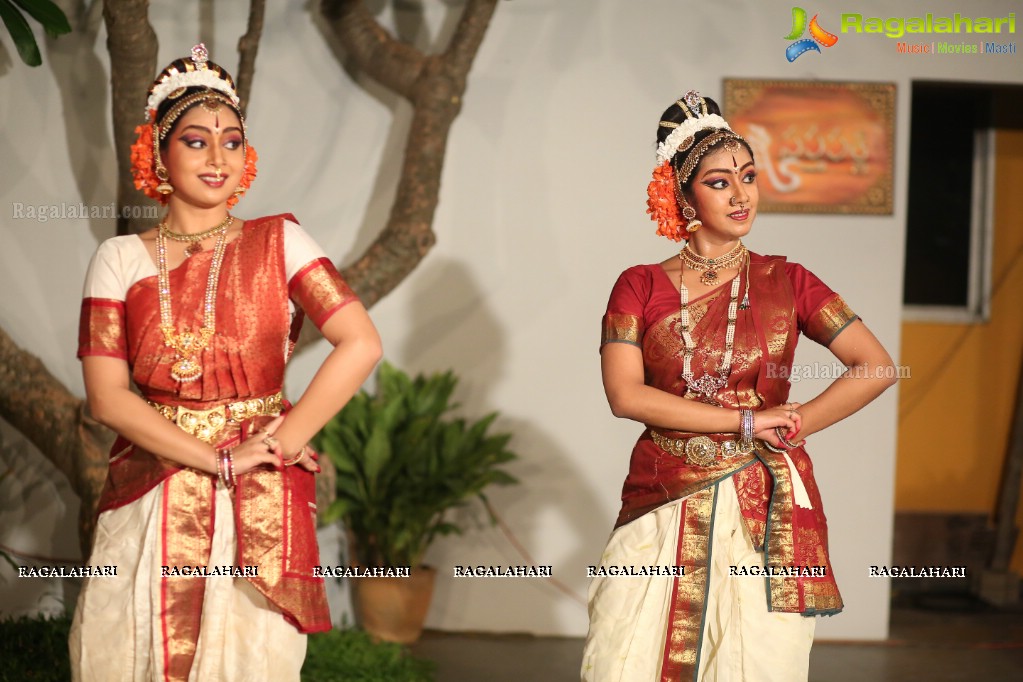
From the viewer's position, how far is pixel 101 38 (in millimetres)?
4410

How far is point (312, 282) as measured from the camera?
2.30 meters

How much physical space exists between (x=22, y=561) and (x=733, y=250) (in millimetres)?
3298

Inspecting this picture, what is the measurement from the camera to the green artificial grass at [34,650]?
3604mm

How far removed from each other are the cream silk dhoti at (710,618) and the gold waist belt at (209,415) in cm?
92

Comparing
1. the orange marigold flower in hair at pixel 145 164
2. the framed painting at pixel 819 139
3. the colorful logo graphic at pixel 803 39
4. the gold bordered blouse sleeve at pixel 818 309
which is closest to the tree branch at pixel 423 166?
the framed painting at pixel 819 139

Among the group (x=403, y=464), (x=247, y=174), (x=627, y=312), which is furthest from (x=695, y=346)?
(x=403, y=464)

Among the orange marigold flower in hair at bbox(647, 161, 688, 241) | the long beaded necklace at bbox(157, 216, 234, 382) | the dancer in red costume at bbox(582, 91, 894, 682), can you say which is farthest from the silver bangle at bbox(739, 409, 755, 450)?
the long beaded necklace at bbox(157, 216, 234, 382)

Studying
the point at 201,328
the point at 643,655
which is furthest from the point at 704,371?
the point at 201,328

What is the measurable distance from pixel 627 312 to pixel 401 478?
1.84 meters

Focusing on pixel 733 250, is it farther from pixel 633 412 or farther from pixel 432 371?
pixel 432 371

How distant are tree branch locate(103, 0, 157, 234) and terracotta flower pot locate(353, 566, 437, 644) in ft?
5.39

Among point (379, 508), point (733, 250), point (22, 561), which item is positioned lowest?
point (22, 561)

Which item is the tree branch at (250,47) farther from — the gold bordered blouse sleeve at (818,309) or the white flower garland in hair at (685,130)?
the gold bordered blouse sleeve at (818,309)

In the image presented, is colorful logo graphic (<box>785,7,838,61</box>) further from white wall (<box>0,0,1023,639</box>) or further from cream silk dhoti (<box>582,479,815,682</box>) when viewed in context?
cream silk dhoti (<box>582,479,815,682</box>)
